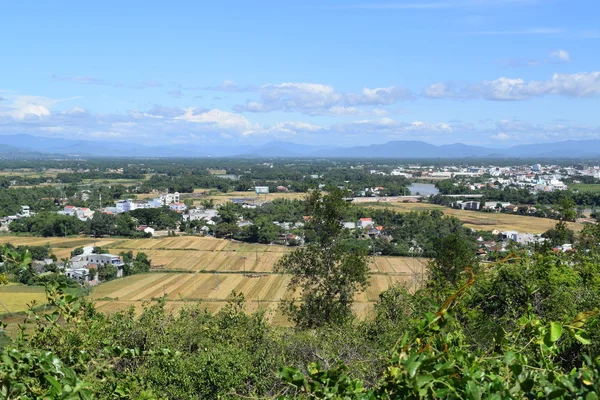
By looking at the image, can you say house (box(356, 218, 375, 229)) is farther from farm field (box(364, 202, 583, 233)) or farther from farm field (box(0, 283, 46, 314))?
farm field (box(0, 283, 46, 314))

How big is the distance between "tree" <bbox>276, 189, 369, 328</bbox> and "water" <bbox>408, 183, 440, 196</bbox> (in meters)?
56.4

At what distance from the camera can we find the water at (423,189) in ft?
219

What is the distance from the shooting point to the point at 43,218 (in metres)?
39.8

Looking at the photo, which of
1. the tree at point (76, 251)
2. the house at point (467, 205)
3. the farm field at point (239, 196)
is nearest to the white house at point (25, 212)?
the tree at point (76, 251)

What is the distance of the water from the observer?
66.8 m

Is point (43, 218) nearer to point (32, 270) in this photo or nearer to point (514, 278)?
point (514, 278)

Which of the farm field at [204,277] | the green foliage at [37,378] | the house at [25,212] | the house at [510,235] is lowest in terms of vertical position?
the farm field at [204,277]

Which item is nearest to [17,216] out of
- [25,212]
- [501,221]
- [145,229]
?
[25,212]

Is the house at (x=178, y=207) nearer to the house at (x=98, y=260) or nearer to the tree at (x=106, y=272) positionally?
the house at (x=98, y=260)

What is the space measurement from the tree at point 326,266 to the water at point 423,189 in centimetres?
5641

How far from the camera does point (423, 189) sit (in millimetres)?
73125

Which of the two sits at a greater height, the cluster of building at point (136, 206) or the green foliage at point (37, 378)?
the green foliage at point (37, 378)

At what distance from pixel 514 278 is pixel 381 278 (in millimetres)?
17103

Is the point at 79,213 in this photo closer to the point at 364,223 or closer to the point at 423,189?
the point at 364,223
